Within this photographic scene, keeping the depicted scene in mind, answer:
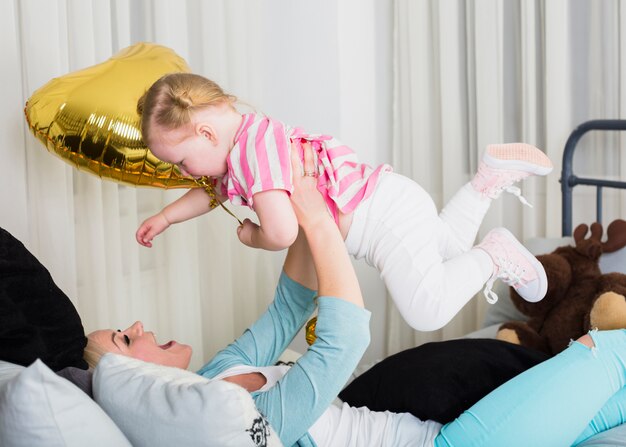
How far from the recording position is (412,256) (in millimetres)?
1508

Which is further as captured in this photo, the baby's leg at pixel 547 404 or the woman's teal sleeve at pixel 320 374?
the baby's leg at pixel 547 404

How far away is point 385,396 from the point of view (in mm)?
1652

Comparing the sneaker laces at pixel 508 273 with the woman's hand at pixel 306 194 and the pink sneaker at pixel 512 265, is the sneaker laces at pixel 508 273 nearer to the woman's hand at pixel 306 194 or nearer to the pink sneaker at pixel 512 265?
the pink sneaker at pixel 512 265

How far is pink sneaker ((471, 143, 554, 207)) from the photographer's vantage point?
1.69 meters

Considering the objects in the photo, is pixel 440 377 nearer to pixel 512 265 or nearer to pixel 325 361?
pixel 512 265

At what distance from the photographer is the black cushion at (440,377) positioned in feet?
5.12

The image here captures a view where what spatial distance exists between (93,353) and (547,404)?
0.86 meters

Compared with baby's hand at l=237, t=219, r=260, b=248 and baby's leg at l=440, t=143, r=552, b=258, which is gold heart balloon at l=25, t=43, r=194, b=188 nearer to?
baby's hand at l=237, t=219, r=260, b=248

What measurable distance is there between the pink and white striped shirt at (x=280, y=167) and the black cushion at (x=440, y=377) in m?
0.40

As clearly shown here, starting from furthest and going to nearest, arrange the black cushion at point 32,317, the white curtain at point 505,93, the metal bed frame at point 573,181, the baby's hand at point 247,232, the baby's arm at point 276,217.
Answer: the white curtain at point 505,93 < the metal bed frame at point 573,181 < the baby's hand at point 247,232 < the baby's arm at point 276,217 < the black cushion at point 32,317

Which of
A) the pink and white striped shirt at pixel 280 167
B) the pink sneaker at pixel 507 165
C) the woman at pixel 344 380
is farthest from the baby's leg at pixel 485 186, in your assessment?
the woman at pixel 344 380

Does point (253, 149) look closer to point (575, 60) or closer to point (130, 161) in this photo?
point (130, 161)

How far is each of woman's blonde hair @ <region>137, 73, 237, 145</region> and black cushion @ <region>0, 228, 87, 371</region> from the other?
33 cm

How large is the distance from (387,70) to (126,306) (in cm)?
144
